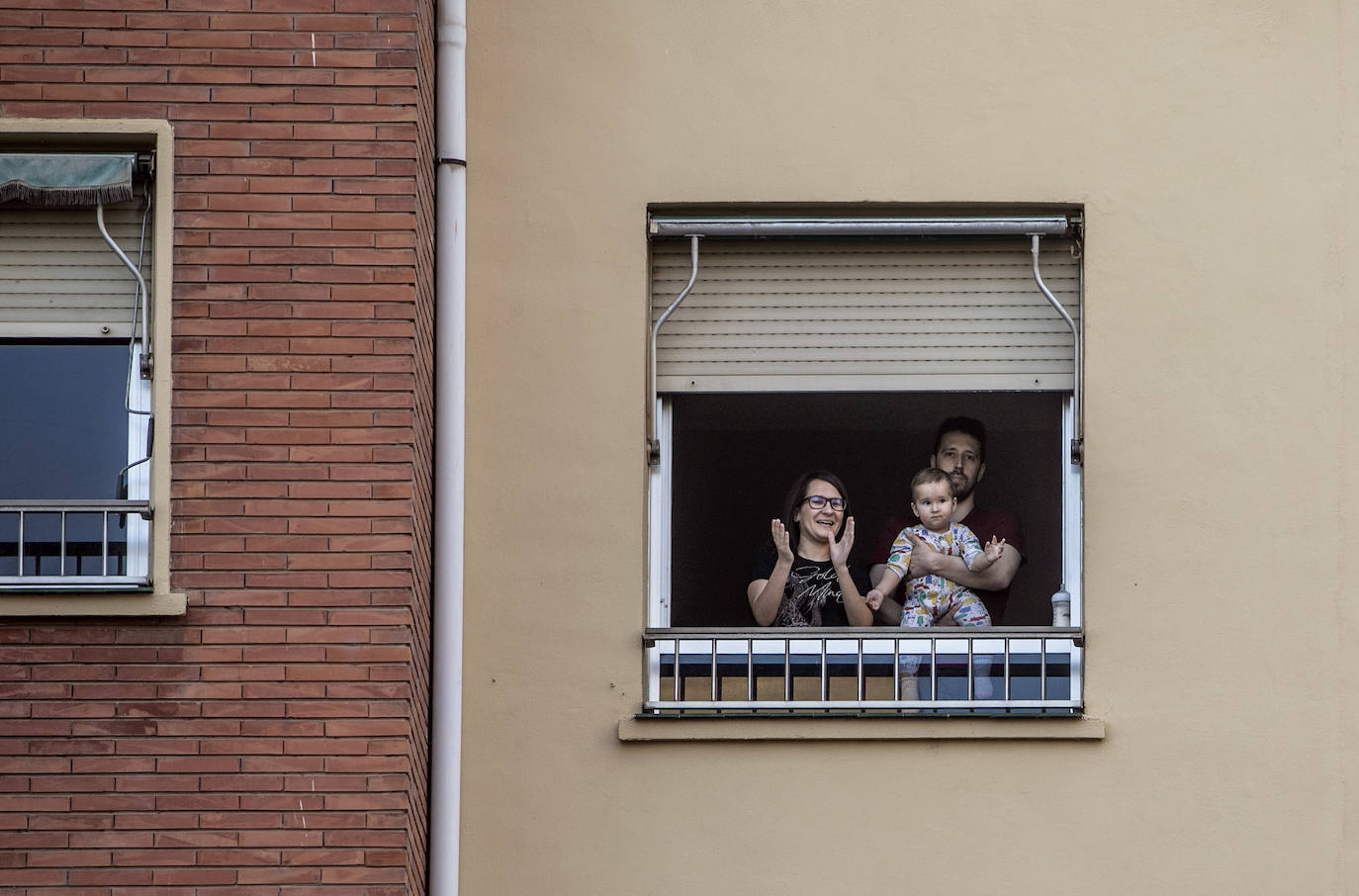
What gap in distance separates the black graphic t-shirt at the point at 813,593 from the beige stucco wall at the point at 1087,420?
52 cm

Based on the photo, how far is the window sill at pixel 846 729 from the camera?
6793 mm

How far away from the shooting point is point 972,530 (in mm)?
7172

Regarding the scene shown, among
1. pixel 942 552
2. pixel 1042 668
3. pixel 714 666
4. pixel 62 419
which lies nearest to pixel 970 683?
pixel 1042 668

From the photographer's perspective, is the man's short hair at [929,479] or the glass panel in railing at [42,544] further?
the man's short hair at [929,479]

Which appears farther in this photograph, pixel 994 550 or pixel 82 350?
pixel 994 550

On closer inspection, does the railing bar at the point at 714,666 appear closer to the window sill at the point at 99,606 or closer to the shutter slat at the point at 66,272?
the window sill at the point at 99,606

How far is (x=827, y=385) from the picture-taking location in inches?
282

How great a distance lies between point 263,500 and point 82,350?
3.16 ft

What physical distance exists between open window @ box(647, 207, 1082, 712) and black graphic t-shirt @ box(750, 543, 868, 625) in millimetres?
128

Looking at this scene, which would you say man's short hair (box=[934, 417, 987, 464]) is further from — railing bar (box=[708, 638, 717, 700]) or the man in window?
railing bar (box=[708, 638, 717, 700])

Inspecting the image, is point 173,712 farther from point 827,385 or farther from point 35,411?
point 827,385

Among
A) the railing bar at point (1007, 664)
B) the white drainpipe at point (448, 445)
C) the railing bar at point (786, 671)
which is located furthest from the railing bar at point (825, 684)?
the white drainpipe at point (448, 445)

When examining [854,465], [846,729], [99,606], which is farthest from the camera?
[854,465]

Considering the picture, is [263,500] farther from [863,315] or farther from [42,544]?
[863,315]
